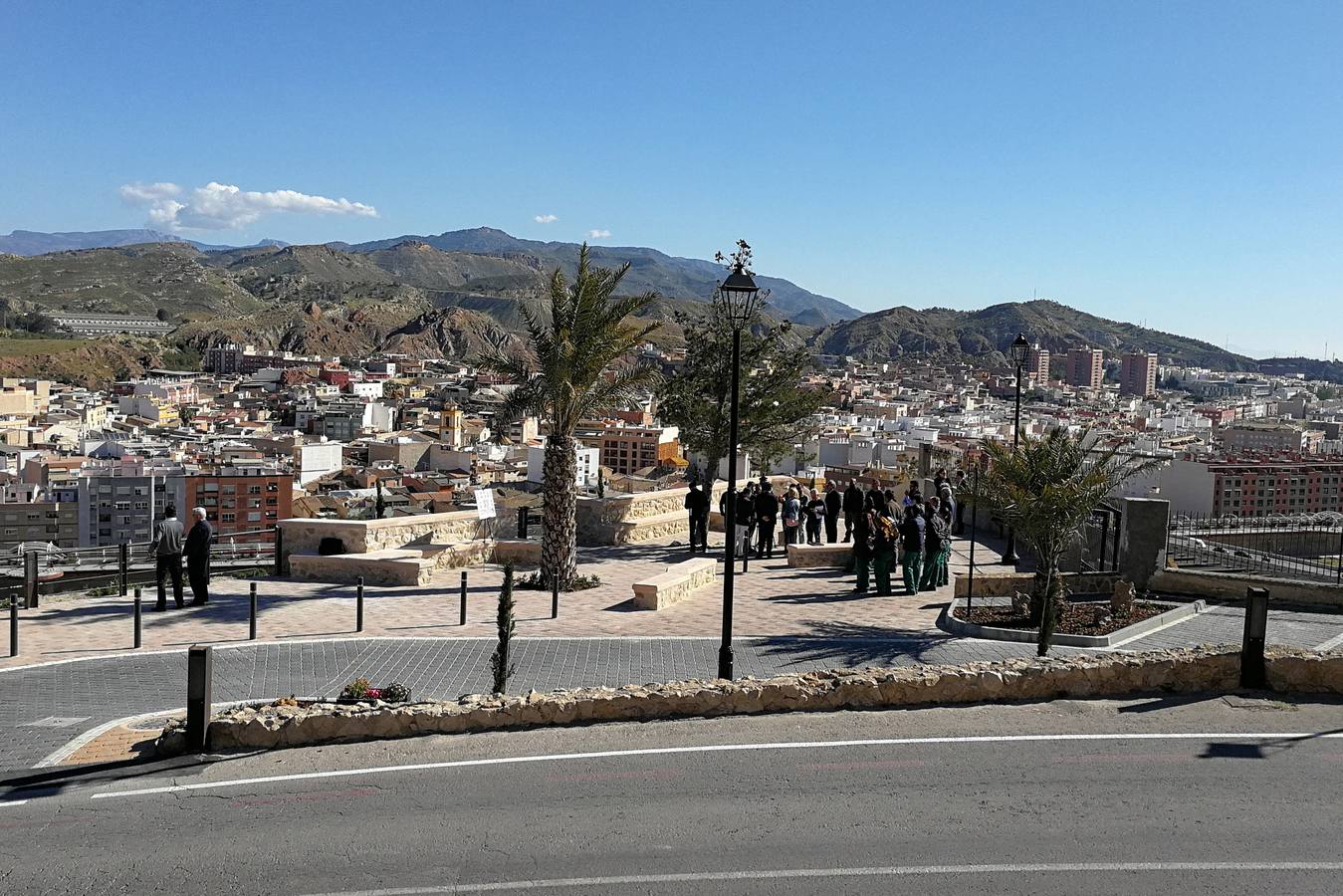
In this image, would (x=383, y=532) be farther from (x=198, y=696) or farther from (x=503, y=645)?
(x=198, y=696)

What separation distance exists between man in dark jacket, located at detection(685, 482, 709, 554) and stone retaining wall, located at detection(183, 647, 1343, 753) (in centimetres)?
911

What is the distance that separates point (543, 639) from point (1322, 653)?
7166 mm

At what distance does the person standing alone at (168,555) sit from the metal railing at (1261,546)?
1254 centimetres

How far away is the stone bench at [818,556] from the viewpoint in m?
16.4

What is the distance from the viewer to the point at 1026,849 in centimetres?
562

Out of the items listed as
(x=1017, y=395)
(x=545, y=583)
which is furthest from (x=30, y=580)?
(x=1017, y=395)

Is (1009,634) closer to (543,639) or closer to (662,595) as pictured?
(662,595)

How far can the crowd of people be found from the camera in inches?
554

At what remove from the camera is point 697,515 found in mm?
17422

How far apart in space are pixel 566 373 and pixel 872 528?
471 centimetres

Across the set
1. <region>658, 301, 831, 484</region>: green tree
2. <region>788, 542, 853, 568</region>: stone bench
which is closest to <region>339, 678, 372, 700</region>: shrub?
<region>788, 542, 853, 568</region>: stone bench

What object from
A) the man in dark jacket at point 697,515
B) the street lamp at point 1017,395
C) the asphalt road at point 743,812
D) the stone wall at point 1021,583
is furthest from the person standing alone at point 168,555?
the street lamp at point 1017,395

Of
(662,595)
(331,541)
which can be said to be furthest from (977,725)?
(331,541)

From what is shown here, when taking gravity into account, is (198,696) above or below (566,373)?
below
